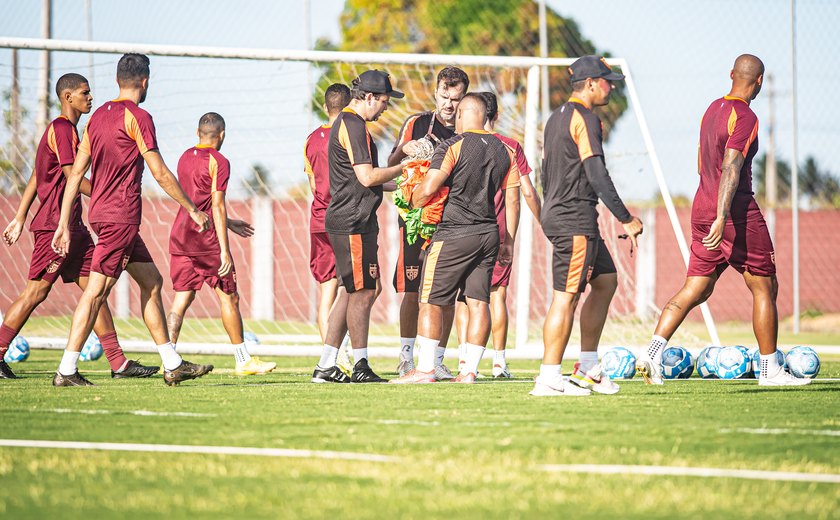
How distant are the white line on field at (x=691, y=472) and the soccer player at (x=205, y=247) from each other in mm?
5625

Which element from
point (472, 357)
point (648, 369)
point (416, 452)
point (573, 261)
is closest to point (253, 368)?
point (472, 357)

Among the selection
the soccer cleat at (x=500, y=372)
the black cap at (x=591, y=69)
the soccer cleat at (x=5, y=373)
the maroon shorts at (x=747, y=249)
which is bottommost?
the soccer cleat at (x=500, y=372)

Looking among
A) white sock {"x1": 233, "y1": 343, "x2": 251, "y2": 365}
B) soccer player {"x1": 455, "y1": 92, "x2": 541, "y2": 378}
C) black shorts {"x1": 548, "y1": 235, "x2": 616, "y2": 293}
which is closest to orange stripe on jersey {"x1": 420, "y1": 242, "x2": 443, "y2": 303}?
soccer player {"x1": 455, "y1": 92, "x2": 541, "y2": 378}

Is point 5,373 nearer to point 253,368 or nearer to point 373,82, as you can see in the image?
point 253,368

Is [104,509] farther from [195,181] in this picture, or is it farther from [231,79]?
[231,79]

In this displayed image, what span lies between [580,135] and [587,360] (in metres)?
1.65

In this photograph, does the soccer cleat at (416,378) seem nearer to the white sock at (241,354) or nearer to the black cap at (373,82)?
the white sock at (241,354)

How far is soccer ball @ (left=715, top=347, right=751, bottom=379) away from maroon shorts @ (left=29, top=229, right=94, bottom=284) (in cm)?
562

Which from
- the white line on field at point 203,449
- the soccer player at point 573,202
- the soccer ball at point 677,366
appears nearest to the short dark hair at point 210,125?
the soccer player at point 573,202

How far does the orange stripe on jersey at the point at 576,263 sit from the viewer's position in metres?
7.12

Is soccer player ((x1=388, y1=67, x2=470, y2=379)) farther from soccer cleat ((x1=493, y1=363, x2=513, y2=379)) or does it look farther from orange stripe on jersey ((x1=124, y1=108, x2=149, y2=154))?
orange stripe on jersey ((x1=124, y1=108, x2=149, y2=154))

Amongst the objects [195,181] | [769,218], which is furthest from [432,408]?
[769,218]

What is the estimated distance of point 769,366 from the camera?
334 inches

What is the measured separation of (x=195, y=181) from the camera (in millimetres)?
10062
